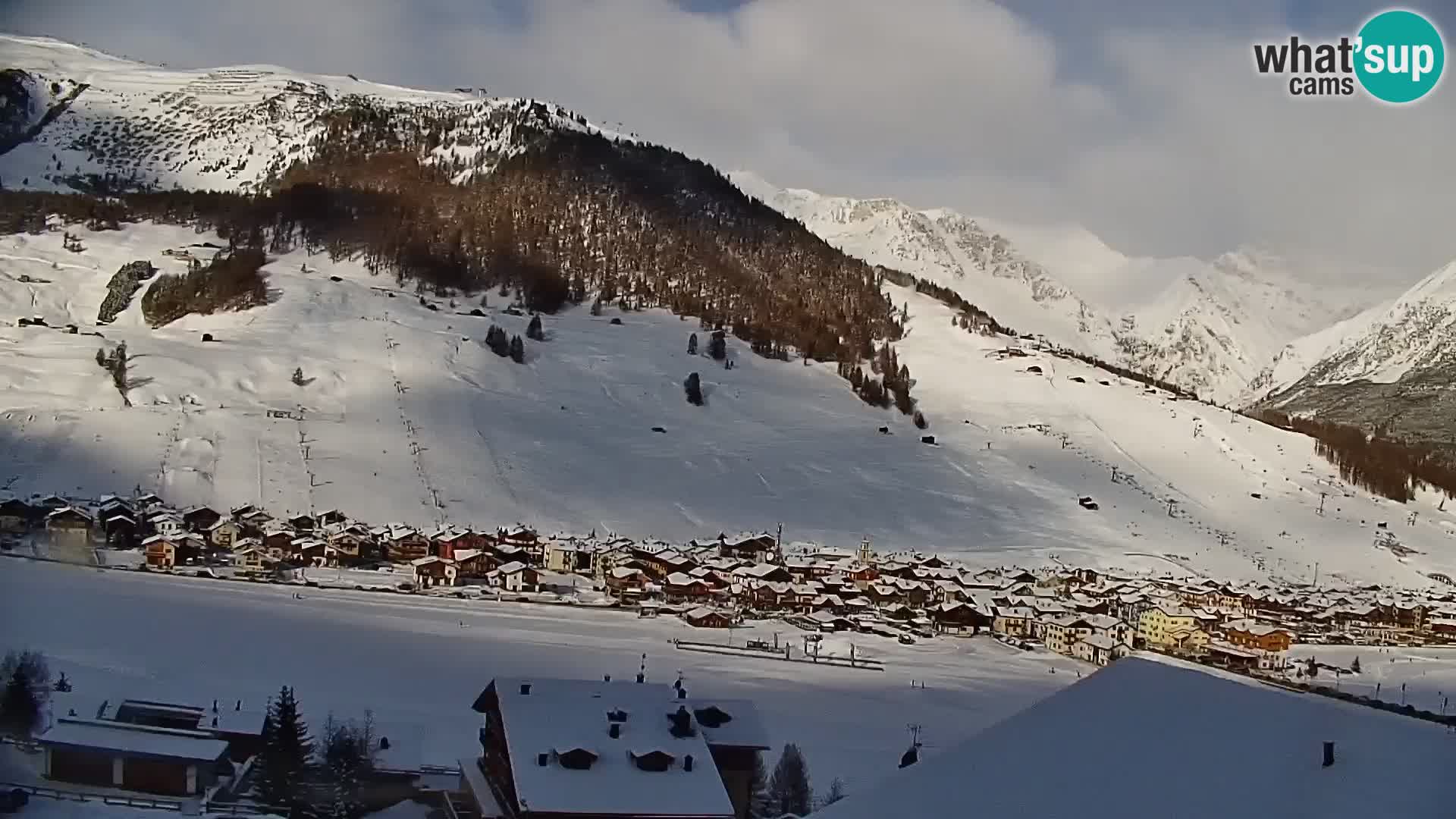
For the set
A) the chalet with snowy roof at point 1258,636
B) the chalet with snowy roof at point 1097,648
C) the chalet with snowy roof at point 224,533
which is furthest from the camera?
the chalet with snowy roof at point 224,533

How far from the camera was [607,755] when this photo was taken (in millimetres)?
5848

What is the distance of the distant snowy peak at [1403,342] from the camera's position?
221 feet

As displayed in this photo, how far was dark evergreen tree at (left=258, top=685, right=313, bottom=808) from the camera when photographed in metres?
6.50

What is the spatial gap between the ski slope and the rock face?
1.32ft

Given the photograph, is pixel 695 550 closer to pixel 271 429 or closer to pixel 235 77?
pixel 271 429

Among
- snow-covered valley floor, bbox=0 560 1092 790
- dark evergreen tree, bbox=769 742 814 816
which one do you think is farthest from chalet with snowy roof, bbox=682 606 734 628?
dark evergreen tree, bbox=769 742 814 816

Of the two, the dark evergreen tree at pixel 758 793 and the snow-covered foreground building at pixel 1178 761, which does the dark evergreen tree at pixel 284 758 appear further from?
the snow-covered foreground building at pixel 1178 761

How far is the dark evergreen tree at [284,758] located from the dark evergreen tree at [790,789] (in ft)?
8.05

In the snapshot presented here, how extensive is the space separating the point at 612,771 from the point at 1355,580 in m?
19.1

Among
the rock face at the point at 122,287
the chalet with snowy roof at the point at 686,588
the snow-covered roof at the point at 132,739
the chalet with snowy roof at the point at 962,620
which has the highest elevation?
the rock face at the point at 122,287

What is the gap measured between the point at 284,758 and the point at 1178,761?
4823 mm

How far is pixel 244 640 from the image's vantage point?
32.4 ft

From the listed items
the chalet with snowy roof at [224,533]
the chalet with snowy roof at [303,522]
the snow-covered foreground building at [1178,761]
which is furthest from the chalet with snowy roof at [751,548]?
the snow-covered foreground building at [1178,761]

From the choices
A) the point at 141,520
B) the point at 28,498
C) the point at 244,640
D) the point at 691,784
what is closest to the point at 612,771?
the point at 691,784
